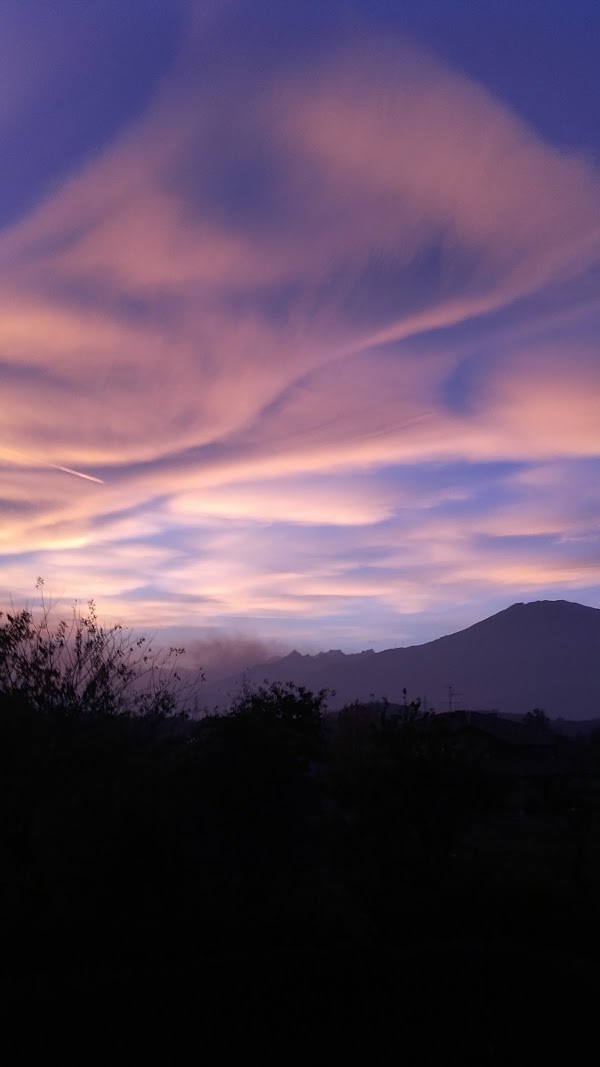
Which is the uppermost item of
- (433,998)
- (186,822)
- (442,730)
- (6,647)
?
(6,647)

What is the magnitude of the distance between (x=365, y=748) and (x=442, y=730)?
2486 millimetres

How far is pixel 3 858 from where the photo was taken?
700 inches

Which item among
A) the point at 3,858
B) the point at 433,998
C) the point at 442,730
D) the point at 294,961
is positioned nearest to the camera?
the point at 433,998

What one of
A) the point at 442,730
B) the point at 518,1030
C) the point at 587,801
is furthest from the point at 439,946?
the point at 587,801

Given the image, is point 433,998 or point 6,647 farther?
point 6,647

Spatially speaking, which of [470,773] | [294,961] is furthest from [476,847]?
[294,961]

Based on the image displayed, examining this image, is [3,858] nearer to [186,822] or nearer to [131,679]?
[186,822]

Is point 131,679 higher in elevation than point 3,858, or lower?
higher

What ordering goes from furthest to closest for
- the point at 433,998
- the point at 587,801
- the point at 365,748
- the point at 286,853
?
the point at 587,801
the point at 365,748
the point at 286,853
the point at 433,998

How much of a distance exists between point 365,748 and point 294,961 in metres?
9.24

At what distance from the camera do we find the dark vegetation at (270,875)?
12.8 metres

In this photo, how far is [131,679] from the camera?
73.3 ft

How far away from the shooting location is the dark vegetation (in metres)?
12.8

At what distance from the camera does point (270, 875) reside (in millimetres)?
19281
